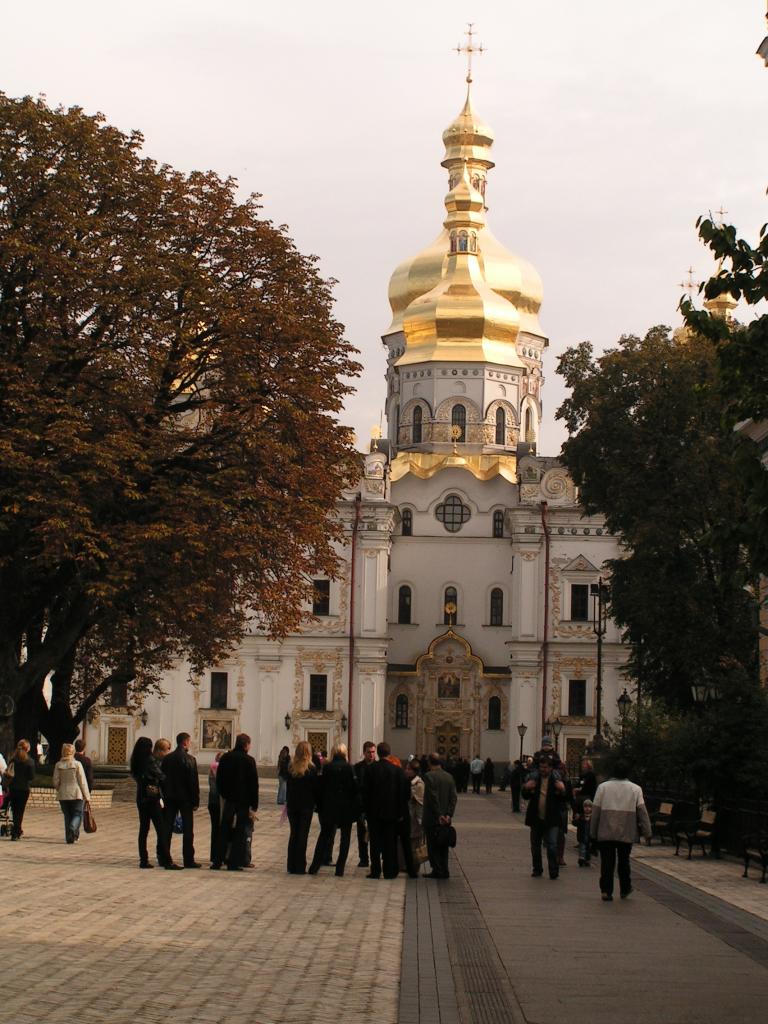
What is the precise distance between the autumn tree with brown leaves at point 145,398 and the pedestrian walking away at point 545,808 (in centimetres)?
1065

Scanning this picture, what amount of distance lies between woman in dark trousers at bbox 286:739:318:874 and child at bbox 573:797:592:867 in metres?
4.50

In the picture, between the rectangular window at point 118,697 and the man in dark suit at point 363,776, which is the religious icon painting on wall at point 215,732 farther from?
the man in dark suit at point 363,776

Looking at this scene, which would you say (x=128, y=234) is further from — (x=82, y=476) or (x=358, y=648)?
(x=358, y=648)

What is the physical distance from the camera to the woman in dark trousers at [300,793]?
21234mm

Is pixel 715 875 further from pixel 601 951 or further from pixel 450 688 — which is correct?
pixel 450 688

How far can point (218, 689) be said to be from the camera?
74188 millimetres

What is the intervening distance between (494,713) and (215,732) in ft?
38.1

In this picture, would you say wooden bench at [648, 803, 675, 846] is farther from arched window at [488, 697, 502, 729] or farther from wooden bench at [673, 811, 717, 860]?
arched window at [488, 697, 502, 729]

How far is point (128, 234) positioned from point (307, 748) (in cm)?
1444

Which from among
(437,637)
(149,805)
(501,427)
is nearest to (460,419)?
(501,427)

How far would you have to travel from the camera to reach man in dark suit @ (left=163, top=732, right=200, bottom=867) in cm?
2111

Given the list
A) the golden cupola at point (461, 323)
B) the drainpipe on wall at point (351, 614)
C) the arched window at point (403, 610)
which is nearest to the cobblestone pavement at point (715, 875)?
the drainpipe on wall at point (351, 614)

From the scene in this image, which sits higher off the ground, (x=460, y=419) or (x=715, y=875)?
(x=460, y=419)

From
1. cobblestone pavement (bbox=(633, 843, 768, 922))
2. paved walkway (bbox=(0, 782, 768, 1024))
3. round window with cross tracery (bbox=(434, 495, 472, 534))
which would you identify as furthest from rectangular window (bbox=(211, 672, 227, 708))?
paved walkway (bbox=(0, 782, 768, 1024))
